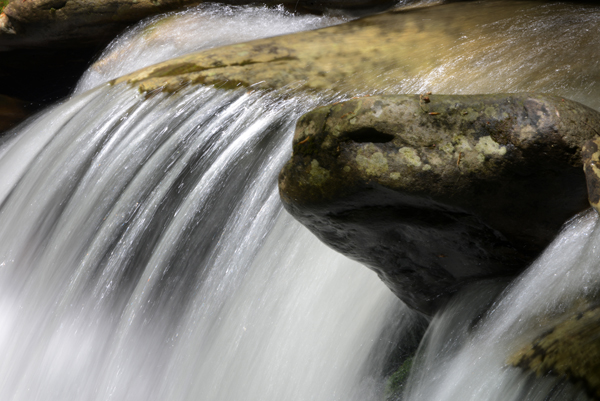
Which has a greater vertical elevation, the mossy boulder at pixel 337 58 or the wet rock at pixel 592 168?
the mossy boulder at pixel 337 58

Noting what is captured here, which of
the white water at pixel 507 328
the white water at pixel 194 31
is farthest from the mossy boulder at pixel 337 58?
the white water at pixel 507 328

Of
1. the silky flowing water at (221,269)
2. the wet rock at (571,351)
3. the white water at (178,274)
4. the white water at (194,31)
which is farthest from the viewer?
the white water at (194,31)

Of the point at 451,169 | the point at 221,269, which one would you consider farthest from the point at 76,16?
the point at 451,169

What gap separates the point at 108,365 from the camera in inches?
133

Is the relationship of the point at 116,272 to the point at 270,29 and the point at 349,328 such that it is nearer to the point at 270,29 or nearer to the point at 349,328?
the point at 349,328

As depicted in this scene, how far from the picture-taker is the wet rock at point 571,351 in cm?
126

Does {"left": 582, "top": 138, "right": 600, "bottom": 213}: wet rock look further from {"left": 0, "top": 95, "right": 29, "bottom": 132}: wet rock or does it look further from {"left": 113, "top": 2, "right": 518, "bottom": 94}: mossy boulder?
{"left": 0, "top": 95, "right": 29, "bottom": 132}: wet rock

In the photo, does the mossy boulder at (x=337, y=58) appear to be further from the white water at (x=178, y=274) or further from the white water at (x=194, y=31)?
the white water at (x=194, y=31)

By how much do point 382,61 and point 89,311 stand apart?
2.80 metres

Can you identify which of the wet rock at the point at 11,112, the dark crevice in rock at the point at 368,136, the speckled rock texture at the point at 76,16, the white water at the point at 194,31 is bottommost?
the dark crevice in rock at the point at 368,136

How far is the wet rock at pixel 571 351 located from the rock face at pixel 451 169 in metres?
0.40

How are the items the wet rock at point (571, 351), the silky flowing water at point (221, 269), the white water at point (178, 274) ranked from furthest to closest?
the white water at point (178, 274) < the silky flowing water at point (221, 269) < the wet rock at point (571, 351)

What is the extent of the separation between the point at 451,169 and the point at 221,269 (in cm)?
185

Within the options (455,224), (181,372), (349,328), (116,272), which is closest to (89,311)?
(116,272)
